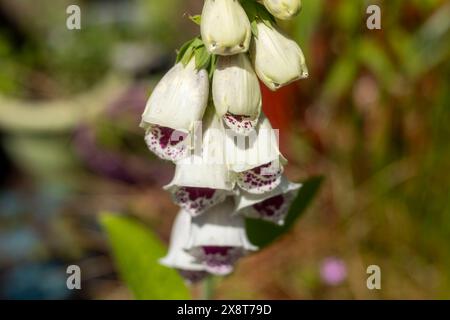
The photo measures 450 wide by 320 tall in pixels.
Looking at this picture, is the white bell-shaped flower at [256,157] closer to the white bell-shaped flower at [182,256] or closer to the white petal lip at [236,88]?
the white petal lip at [236,88]

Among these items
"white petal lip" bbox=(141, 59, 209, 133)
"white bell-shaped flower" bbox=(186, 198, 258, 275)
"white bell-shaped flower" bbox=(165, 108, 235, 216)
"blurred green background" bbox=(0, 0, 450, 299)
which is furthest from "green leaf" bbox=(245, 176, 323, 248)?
"blurred green background" bbox=(0, 0, 450, 299)

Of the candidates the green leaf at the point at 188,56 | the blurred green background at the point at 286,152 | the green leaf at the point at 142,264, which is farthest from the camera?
the blurred green background at the point at 286,152

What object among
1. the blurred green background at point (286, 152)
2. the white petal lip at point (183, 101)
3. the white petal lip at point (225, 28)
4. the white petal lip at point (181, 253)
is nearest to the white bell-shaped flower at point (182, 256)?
the white petal lip at point (181, 253)

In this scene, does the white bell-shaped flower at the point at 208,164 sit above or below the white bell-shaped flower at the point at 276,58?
below

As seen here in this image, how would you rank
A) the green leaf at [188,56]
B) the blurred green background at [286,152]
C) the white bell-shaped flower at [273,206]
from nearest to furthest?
the green leaf at [188,56] < the white bell-shaped flower at [273,206] < the blurred green background at [286,152]

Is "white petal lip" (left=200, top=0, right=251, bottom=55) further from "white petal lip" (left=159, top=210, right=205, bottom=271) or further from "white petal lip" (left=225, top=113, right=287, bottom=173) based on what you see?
"white petal lip" (left=159, top=210, right=205, bottom=271)

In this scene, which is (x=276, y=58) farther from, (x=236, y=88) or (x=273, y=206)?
(x=273, y=206)

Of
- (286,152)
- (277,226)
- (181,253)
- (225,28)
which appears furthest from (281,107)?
(225,28)

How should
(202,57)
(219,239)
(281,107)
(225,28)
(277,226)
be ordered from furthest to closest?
1. (281,107)
2. (277,226)
3. (219,239)
4. (202,57)
5. (225,28)
